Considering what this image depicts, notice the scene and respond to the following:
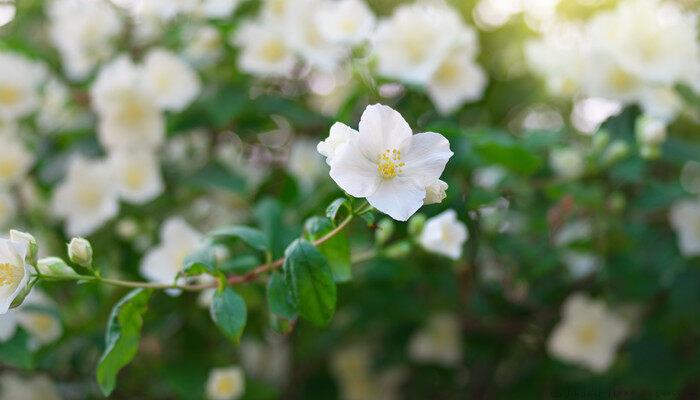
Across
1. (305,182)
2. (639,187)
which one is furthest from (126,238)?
(639,187)

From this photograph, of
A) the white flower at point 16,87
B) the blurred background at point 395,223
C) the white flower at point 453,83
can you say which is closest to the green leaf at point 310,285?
the blurred background at point 395,223

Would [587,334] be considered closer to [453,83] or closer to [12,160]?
[453,83]

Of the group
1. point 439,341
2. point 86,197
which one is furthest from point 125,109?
point 439,341

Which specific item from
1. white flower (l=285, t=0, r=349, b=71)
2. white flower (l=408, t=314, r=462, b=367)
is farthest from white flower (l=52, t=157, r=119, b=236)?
white flower (l=408, t=314, r=462, b=367)

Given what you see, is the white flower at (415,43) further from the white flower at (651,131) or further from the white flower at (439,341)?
the white flower at (439,341)

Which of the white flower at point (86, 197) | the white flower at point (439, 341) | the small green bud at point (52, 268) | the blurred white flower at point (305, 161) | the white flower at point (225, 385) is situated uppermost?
the small green bud at point (52, 268)
